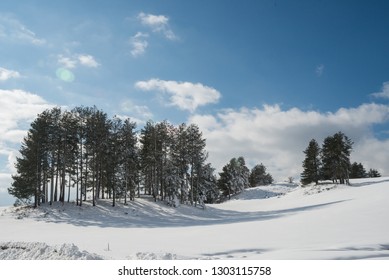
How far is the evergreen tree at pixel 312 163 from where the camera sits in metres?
71.1

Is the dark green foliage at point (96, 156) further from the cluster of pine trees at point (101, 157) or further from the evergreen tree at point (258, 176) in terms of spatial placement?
the evergreen tree at point (258, 176)

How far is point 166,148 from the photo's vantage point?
57188mm

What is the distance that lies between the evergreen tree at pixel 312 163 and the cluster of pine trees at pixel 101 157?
2384 cm

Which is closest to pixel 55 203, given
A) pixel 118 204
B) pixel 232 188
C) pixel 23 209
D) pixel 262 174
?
pixel 23 209

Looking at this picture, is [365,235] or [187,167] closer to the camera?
[365,235]

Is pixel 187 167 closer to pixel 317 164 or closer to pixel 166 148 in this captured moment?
pixel 166 148

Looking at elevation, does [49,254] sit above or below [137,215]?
above

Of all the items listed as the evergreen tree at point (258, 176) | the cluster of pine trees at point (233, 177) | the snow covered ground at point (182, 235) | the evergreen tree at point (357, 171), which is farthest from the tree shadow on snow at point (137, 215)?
the evergreen tree at point (258, 176)

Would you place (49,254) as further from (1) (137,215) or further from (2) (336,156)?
(2) (336,156)

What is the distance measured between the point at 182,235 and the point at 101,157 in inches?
1034

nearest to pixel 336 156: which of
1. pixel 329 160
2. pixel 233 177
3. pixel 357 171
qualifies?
pixel 329 160

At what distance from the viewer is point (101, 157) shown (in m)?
47.9

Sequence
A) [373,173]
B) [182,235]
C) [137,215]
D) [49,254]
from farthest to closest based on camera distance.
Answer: [373,173], [137,215], [182,235], [49,254]

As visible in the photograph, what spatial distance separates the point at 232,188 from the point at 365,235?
3236 inches
